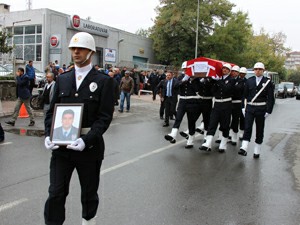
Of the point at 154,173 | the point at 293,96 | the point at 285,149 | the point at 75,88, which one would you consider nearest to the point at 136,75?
the point at 285,149

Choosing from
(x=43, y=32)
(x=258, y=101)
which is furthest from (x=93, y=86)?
(x=43, y=32)

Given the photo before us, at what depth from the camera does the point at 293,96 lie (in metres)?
45.9

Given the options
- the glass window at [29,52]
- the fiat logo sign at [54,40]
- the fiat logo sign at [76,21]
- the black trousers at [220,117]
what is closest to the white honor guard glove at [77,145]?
the black trousers at [220,117]

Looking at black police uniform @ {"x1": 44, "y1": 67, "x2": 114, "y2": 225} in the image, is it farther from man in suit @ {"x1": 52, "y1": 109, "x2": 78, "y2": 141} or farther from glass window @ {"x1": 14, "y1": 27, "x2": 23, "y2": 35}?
glass window @ {"x1": 14, "y1": 27, "x2": 23, "y2": 35}

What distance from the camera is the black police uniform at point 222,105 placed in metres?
8.56

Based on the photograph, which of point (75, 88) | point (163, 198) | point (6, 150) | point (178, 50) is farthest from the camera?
point (178, 50)

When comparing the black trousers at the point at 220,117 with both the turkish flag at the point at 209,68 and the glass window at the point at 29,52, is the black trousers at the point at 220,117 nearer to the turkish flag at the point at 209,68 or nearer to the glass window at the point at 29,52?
the turkish flag at the point at 209,68

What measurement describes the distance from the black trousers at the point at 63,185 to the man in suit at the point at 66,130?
234 millimetres

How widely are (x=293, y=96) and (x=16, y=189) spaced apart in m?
45.1

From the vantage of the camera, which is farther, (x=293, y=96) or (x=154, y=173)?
(x=293, y=96)

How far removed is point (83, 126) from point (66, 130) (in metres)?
0.17

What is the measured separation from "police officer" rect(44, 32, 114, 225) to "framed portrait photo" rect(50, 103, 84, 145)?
76mm

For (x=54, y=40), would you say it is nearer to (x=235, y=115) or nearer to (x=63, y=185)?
(x=235, y=115)

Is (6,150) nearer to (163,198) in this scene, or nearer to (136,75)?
(163,198)
